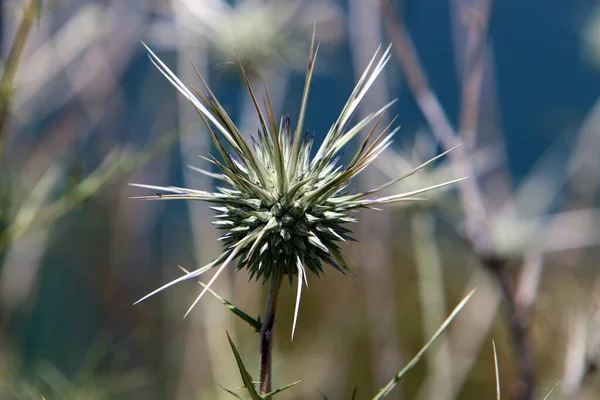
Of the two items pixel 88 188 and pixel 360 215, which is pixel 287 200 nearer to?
pixel 88 188

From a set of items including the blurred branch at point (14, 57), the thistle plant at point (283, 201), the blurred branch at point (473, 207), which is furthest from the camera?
the blurred branch at point (473, 207)

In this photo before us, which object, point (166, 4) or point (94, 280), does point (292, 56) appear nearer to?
point (166, 4)

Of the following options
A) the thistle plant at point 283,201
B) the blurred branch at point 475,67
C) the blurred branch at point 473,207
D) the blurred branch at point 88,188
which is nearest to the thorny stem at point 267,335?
the thistle plant at point 283,201

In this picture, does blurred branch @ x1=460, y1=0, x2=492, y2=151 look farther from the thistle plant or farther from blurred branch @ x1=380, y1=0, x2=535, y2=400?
the thistle plant

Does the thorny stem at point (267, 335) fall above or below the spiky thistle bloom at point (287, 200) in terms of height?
below

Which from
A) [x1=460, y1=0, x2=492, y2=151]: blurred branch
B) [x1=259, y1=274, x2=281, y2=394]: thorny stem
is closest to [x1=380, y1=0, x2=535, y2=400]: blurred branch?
[x1=460, y1=0, x2=492, y2=151]: blurred branch

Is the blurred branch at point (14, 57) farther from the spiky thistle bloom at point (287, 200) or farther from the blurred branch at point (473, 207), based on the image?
the blurred branch at point (473, 207)

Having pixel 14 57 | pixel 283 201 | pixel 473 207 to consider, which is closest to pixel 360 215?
pixel 473 207
